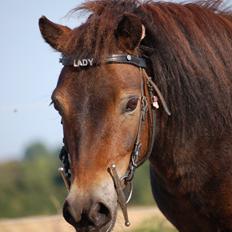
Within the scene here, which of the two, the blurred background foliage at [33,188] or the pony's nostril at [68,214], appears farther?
the blurred background foliage at [33,188]

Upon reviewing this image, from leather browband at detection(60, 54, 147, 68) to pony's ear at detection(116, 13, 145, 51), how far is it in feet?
0.26

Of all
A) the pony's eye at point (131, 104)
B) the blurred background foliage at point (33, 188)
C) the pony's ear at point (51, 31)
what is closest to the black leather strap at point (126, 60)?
the pony's eye at point (131, 104)

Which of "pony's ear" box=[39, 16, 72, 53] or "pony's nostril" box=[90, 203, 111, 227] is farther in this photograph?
"pony's ear" box=[39, 16, 72, 53]

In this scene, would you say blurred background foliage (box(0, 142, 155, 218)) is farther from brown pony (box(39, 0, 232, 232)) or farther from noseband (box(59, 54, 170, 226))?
noseband (box(59, 54, 170, 226))

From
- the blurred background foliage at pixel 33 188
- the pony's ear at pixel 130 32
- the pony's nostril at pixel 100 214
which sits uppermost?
the pony's ear at pixel 130 32

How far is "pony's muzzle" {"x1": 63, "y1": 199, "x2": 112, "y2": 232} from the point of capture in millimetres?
4262

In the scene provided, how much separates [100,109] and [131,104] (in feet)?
0.78

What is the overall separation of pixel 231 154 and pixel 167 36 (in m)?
0.95

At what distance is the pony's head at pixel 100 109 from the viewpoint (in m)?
4.35

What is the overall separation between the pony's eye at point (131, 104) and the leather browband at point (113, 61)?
266 millimetres

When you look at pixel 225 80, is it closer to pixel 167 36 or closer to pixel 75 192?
pixel 167 36

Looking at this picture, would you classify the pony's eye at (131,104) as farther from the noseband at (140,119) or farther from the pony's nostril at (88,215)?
the pony's nostril at (88,215)

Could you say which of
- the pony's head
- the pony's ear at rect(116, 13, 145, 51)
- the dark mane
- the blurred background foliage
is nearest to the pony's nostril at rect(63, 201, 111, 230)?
Result: the pony's head

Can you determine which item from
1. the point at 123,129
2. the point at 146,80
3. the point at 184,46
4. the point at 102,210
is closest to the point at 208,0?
the point at 184,46
